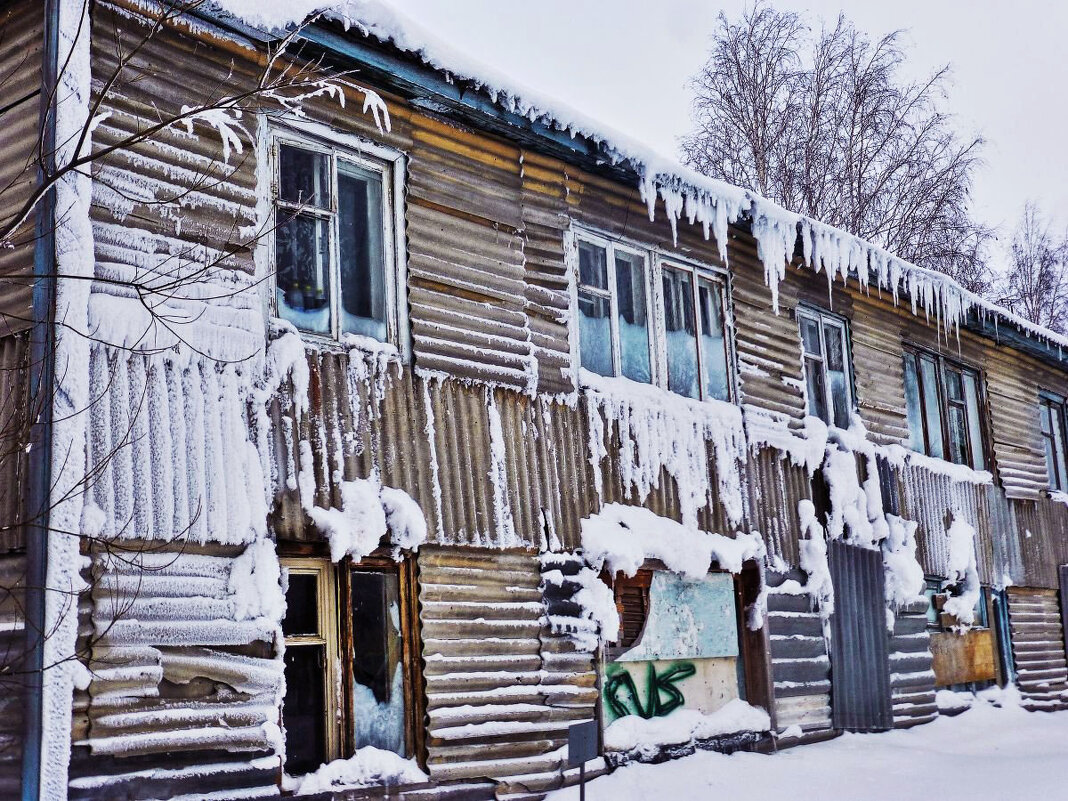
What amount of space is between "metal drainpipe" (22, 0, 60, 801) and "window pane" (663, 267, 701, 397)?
6.33 meters

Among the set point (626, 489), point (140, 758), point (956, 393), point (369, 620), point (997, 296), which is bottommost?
point (140, 758)

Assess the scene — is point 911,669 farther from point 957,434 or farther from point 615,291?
point 615,291

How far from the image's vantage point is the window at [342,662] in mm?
8219

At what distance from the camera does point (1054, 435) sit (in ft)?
65.0

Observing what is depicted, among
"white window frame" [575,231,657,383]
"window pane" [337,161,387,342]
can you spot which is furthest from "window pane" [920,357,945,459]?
"window pane" [337,161,387,342]

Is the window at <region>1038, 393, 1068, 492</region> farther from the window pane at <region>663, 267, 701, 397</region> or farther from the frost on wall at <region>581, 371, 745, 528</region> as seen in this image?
the window pane at <region>663, 267, 701, 397</region>

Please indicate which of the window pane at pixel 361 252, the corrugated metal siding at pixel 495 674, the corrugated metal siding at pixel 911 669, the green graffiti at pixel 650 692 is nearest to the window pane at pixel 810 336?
the corrugated metal siding at pixel 911 669

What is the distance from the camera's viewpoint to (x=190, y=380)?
7680 millimetres

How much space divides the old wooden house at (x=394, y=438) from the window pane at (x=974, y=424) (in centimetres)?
316

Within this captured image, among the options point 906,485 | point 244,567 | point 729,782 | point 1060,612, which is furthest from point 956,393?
point 244,567

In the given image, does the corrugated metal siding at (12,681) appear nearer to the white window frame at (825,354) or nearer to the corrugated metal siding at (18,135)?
the corrugated metal siding at (18,135)

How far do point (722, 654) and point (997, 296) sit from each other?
2370 cm

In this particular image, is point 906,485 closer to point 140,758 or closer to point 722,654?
point 722,654

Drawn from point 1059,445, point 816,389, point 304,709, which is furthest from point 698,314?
point 1059,445
